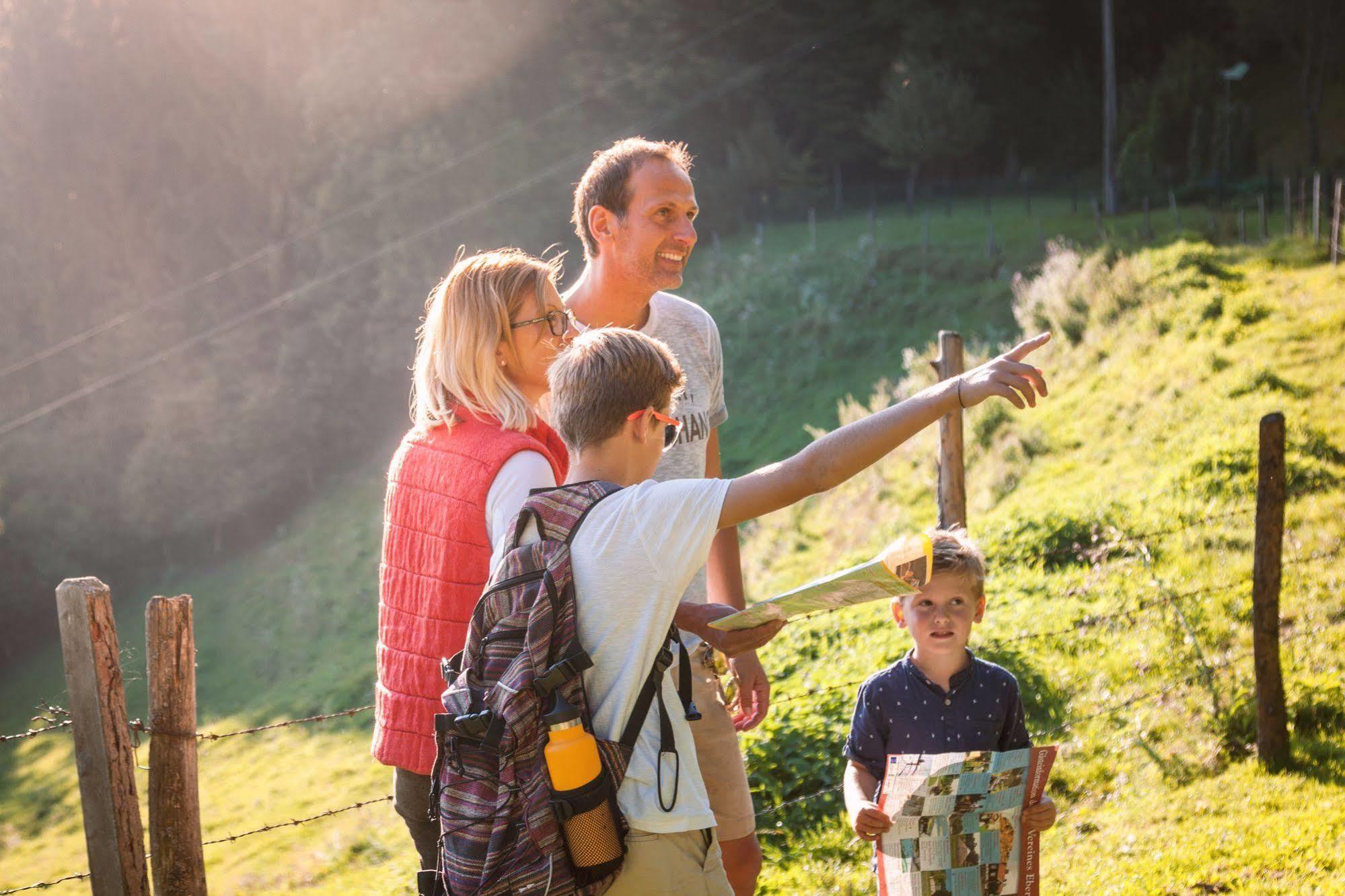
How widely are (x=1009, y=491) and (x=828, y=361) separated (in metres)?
14.4

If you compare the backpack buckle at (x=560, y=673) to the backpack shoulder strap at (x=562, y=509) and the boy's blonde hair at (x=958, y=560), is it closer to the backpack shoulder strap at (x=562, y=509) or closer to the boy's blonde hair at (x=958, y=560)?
the backpack shoulder strap at (x=562, y=509)

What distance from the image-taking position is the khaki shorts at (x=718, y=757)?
10.2 ft

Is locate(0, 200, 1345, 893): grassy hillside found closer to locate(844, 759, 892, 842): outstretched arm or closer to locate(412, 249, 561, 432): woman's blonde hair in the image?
locate(844, 759, 892, 842): outstretched arm

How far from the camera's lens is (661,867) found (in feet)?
6.60

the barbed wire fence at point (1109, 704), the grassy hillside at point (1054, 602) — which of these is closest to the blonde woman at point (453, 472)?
the barbed wire fence at point (1109, 704)

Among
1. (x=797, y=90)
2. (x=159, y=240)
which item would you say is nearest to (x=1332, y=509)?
(x=797, y=90)

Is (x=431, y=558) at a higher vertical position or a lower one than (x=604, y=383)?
lower

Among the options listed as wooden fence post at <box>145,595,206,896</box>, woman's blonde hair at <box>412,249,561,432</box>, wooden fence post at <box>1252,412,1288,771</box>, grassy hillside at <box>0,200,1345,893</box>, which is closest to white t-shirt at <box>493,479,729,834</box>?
woman's blonde hair at <box>412,249,561,432</box>

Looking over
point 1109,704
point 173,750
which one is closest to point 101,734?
point 173,750

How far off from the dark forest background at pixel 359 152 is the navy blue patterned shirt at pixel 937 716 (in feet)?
109

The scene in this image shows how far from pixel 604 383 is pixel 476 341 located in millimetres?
447

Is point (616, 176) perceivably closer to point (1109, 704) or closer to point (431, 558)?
point (431, 558)

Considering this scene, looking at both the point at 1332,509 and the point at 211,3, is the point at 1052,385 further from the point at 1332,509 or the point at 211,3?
the point at 211,3

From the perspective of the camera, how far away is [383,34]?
127ft
